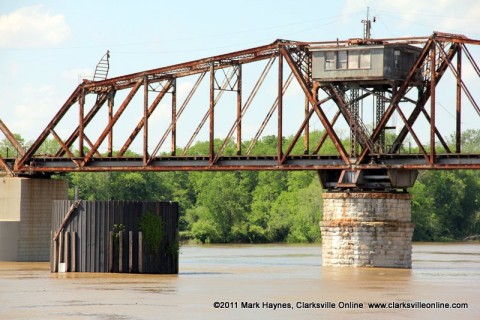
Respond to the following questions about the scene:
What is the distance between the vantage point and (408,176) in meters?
72.4

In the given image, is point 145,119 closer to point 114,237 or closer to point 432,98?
point 432,98

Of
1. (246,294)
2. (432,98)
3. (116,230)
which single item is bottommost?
(246,294)

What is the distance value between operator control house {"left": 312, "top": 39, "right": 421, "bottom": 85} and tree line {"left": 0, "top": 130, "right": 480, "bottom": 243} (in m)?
61.0

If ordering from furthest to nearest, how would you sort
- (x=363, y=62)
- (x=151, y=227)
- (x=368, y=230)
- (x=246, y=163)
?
(x=246, y=163) < (x=363, y=62) < (x=368, y=230) < (x=151, y=227)

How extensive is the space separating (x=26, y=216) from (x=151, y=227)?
25.5m

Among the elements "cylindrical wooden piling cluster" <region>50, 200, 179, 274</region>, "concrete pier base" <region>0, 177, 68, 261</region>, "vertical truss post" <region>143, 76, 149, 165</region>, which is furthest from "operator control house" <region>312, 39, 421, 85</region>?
"cylindrical wooden piling cluster" <region>50, 200, 179, 274</region>

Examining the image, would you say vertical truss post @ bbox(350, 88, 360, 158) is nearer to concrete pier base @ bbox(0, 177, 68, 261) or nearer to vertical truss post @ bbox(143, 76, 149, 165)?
vertical truss post @ bbox(143, 76, 149, 165)

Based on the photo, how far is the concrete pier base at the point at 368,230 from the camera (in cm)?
6894

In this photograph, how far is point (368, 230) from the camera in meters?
69.1

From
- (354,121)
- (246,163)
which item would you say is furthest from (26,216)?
(354,121)

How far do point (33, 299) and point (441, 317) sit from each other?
12.7 meters

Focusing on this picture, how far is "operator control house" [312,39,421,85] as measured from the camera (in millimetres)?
71812

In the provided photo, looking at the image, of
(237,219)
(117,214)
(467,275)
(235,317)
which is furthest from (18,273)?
(237,219)

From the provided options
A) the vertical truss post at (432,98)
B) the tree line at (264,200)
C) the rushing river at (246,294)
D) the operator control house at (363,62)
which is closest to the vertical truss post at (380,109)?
the operator control house at (363,62)
